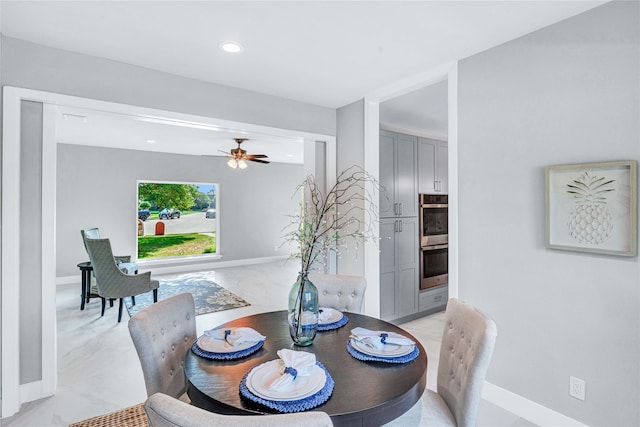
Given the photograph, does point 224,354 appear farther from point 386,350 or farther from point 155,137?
point 155,137

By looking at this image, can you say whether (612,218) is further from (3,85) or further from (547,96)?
(3,85)

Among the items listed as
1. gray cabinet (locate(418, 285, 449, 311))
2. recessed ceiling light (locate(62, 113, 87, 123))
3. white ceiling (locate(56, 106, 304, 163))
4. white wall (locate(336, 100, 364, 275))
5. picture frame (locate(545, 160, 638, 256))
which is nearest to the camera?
picture frame (locate(545, 160, 638, 256))

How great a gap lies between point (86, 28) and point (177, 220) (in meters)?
6.02

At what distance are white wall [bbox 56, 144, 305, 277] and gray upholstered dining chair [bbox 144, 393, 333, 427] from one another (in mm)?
6045

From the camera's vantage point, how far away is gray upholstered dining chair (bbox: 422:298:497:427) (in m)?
1.35

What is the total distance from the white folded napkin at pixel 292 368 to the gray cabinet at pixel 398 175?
2.74 m

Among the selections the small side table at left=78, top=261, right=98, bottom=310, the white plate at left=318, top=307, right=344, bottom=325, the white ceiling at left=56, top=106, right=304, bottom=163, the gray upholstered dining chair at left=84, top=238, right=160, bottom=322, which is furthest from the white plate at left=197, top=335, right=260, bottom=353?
the small side table at left=78, top=261, right=98, bottom=310

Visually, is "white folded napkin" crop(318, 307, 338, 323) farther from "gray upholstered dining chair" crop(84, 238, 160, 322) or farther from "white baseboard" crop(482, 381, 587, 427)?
"gray upholstered dining chair" crop(84, 238, 160, 322)

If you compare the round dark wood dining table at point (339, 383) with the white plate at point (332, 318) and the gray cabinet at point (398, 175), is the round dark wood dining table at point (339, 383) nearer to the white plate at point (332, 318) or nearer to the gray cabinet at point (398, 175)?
the white plate at point (332, 318)

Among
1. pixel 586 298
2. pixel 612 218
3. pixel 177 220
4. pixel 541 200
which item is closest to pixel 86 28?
pixel 541 200

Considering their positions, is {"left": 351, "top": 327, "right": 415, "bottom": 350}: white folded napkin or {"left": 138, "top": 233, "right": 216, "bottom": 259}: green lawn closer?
{"left": 351, "top": 327, "right": 415, "bottom": 350}: white folded napkin

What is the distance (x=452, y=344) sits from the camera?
5.41 feet

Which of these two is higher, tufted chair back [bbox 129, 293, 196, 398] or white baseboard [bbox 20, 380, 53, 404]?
tufted chair back [bbox 129, 293, 196, 398]

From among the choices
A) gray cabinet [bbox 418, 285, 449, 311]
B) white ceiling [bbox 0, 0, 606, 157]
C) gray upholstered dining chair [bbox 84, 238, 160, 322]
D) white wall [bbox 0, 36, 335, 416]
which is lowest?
gray cabinet [bbox 418, 285, 449, 311]
